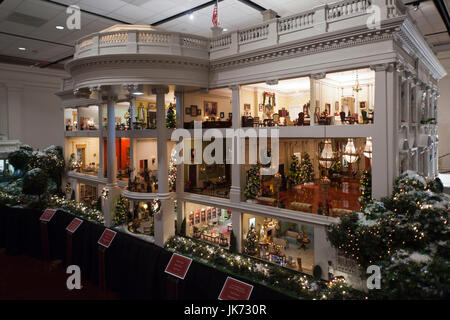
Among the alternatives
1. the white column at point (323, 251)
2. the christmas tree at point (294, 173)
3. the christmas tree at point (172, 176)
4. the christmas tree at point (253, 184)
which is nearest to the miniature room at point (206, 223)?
the christmas tree at point (172, 176)

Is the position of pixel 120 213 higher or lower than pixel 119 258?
higher

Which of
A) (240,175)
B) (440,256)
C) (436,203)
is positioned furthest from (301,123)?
(440,256)

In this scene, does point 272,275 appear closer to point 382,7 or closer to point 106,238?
point 106,238

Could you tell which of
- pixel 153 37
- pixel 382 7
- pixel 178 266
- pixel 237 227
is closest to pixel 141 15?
pixel 153 37

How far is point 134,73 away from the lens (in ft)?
46.0

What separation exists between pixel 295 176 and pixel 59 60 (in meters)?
22.4

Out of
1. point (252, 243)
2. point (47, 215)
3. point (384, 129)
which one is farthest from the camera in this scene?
point (47, 215)

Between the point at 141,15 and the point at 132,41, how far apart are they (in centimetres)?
463

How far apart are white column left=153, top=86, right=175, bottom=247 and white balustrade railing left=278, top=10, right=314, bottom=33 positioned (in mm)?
6225

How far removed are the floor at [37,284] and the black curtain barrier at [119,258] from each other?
0.64m

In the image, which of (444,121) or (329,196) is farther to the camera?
(444,121)

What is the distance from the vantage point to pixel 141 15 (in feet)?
57.4

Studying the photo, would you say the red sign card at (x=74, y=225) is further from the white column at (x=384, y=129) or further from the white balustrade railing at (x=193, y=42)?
the white column at (x=384, y=129)
